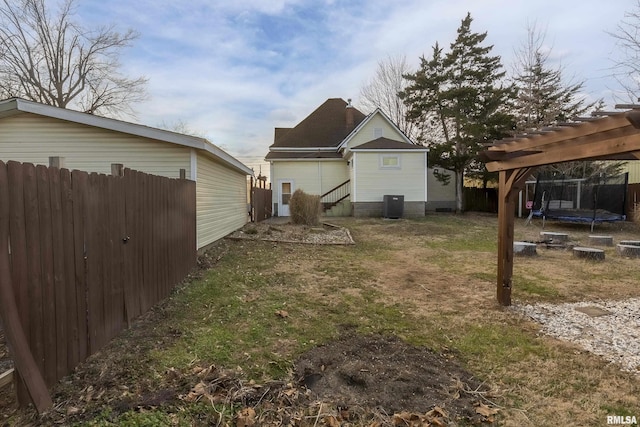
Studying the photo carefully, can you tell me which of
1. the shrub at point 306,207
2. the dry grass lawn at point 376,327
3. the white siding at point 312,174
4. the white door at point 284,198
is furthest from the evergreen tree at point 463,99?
the dry grass lawn at point 376,327

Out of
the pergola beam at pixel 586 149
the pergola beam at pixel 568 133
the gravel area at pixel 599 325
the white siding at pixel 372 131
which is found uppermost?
the white siding at pixel 372 131

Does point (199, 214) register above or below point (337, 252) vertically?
above

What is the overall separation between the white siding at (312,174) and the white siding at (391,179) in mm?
2651

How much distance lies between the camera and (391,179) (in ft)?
58.3

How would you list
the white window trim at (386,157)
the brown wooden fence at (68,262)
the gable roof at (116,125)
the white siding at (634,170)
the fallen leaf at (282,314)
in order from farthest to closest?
the white siding at (634,170) → the white window trim at (386,157) → the gable roof at (116,125) → the fallen leaf at (282,314) → the brown wooden fence at (68,262)

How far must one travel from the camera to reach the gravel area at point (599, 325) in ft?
11.2

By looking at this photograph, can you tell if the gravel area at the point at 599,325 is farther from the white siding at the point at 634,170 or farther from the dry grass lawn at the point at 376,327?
the white siding at the point at 634,170

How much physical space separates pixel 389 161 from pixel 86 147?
44.2 ft

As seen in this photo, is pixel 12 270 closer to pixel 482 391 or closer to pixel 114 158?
pixel 482 391

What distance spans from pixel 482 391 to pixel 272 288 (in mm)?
3620

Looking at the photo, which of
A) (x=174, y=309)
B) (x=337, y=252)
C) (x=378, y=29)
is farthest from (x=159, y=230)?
(x=378, y=29)

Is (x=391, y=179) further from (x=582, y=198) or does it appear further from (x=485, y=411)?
(x=485, y=411)

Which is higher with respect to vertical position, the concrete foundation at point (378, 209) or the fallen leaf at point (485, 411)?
the concrete foundation at point (378, 209)

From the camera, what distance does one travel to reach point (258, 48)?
1266 centimetres
